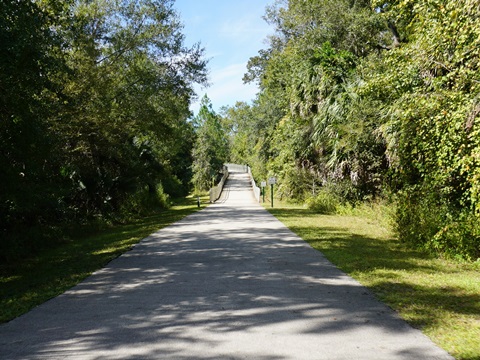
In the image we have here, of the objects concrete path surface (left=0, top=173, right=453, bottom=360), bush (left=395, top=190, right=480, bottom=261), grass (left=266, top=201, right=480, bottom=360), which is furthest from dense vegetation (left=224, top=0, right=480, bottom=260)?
concrete path surface (left=0, top=173, right=453, bottom=360)

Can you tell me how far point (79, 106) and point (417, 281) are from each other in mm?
12949

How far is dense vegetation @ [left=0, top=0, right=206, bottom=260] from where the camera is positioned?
338 inches

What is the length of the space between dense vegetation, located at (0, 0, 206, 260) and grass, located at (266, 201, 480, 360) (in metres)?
7.39

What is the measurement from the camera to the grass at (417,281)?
4.56 metres

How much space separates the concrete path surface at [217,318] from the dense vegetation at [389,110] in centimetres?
358

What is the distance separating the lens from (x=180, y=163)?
5300 centimetres

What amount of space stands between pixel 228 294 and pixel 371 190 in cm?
1519

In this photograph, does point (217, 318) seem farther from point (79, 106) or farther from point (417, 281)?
point (79, 106)

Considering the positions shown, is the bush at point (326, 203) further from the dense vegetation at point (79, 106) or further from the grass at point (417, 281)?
the dense vegetation at point (79, 106)

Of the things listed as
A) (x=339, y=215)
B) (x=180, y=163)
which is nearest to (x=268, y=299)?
(x=339, y=215)

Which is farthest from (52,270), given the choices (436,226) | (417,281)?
(436,226)

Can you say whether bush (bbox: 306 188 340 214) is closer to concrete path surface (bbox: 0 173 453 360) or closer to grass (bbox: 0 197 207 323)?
grass (bbox: 0 197 207 323)

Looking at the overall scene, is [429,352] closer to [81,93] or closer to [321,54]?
[81,93]

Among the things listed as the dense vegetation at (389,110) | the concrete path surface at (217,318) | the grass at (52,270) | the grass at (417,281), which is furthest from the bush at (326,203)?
the concrete path surface at (217,318)
